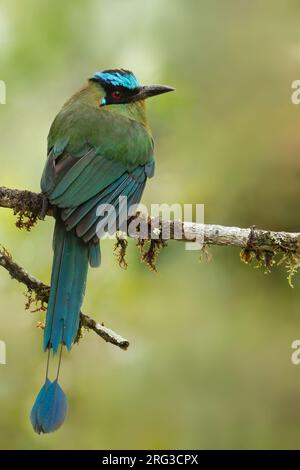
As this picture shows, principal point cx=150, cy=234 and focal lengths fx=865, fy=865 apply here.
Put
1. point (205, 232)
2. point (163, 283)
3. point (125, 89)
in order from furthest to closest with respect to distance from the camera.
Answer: point (163, 283) < point (125, 89) < point (205, 232)

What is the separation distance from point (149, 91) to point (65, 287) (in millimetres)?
1250

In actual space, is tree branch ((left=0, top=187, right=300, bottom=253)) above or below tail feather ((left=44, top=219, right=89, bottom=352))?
above

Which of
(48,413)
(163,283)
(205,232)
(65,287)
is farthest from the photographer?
(163,283)

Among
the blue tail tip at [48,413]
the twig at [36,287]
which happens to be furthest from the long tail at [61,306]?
the twig at [36,287]

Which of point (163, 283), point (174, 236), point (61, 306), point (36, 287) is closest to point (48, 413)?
point (61, 306)

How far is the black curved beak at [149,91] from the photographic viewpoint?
4.19 meters

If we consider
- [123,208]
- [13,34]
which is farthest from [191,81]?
[123,208]

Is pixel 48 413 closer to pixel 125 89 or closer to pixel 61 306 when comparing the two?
pixel 61 306

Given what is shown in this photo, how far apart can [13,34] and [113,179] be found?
1.44 m

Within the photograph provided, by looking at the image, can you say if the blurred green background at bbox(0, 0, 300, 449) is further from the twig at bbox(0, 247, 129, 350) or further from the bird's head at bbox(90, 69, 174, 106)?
the twig at bbox(0, 247, 129, 350)

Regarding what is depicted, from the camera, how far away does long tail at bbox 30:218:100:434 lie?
328 centimetres

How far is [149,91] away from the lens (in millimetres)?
4199

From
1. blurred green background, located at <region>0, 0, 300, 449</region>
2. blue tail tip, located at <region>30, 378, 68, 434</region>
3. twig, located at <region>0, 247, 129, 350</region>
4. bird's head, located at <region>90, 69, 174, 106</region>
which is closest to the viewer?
blue tail tip, located at <region>30, 378, 68, 434</region>

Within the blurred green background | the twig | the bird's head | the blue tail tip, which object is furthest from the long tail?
the bird's head
